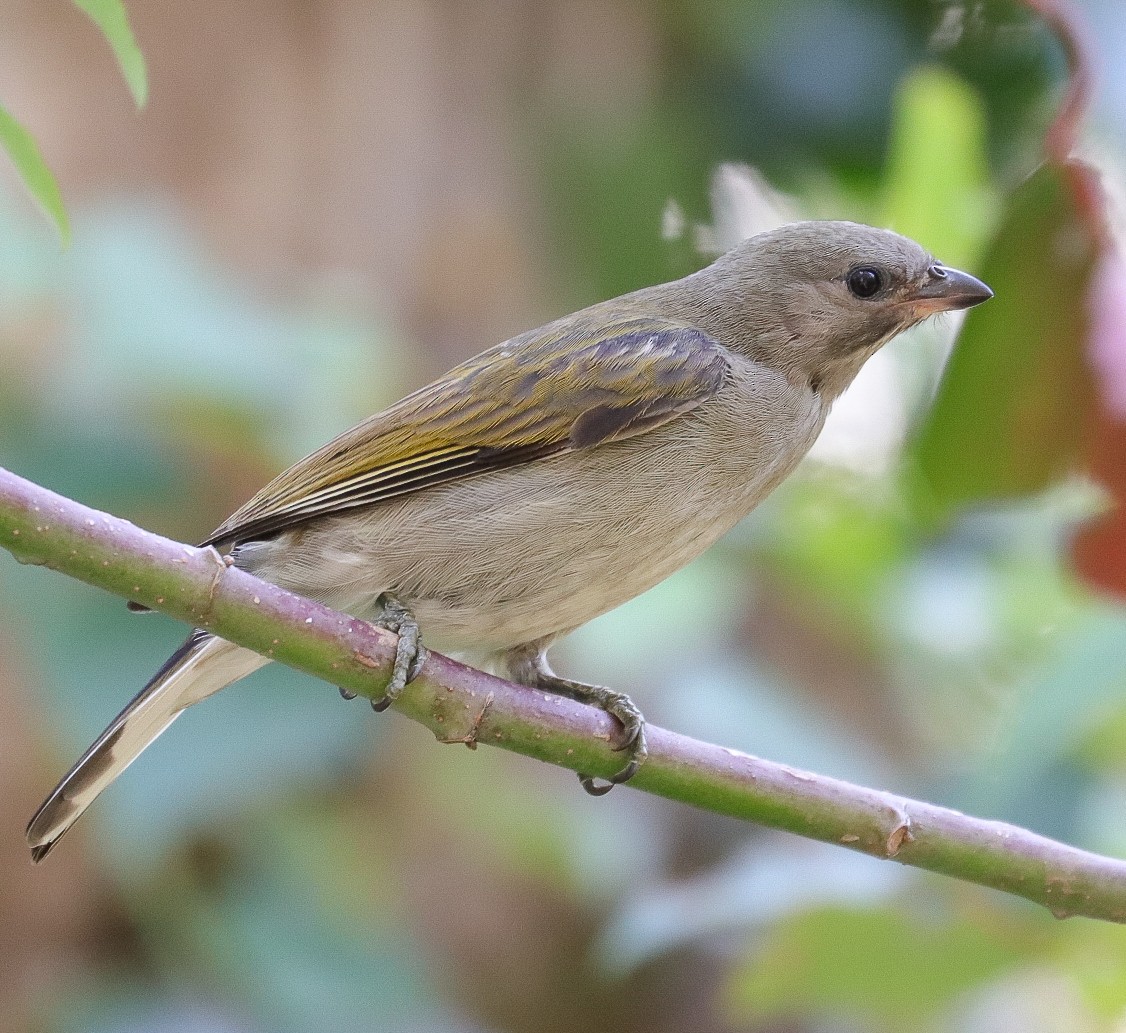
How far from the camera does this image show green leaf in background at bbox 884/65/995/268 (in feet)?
12.1

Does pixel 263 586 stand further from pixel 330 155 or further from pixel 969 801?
pixel 330 155

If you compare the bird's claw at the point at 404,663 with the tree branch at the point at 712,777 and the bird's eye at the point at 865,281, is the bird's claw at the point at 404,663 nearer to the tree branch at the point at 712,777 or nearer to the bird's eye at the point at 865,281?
the tree branch at the point at 712,777

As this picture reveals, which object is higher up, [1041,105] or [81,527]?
[1041,105]

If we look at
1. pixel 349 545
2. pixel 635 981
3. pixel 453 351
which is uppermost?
pixel 453 351

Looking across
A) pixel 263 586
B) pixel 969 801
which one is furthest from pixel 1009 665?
pixel 263 586

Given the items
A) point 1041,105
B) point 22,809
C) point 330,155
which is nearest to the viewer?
point 1041,105

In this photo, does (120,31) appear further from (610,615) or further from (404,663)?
(610,615)

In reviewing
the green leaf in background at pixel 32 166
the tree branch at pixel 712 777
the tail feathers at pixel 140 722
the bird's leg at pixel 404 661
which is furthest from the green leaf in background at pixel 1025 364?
the green leaf in background at pixel 32 166

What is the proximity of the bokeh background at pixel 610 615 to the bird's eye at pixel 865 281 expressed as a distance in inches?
15.4

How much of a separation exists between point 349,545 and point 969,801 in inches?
53.0

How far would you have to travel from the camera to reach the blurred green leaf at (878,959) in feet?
9.41

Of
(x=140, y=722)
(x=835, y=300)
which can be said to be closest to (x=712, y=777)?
(x=140, y=722)

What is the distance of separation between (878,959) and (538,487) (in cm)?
115

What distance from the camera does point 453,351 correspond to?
5.26 m
